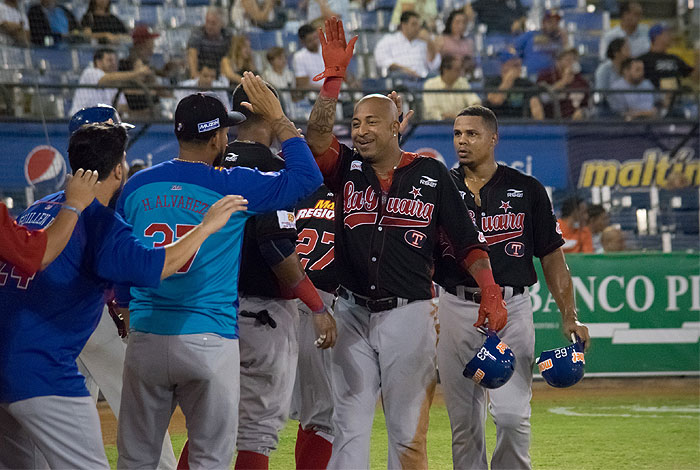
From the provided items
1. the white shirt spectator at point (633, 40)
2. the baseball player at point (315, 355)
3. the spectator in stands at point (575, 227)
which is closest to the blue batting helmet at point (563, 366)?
the baseball player at point (315, 355)

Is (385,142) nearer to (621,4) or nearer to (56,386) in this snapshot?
(56,386)

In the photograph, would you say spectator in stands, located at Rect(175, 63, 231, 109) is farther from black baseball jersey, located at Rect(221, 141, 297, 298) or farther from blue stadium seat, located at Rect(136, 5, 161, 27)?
black baseball jersey, located at Rect(221, 141, 297, 298)

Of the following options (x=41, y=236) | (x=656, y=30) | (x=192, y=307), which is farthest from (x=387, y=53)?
(x=41, y=236)

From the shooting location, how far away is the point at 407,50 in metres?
13.9

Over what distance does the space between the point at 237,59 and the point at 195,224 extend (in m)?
9.01

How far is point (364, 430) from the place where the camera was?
4.65 m

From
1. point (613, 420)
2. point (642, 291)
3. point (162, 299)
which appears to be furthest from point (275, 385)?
point (642, 291)

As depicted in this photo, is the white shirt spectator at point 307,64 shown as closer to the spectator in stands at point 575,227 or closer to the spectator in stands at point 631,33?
the spectator in stands at point 575,227

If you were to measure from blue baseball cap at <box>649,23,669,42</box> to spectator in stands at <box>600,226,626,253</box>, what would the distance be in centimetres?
451

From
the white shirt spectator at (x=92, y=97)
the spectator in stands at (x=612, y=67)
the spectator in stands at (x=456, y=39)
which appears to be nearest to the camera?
the white shirt spectator at (x=92, y=97)

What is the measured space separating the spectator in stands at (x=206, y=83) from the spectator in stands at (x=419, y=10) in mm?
3618

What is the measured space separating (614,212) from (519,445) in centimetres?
825

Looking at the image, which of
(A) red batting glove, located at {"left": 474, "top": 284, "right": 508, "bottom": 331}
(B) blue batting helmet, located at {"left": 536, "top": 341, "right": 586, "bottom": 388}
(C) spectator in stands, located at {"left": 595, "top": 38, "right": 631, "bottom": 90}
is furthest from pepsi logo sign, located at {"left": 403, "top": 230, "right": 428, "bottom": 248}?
(C) spectator in stands, located at {"left": 595, "top": 38, "right": 631, "bottom": 90}

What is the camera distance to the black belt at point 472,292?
539 cm
